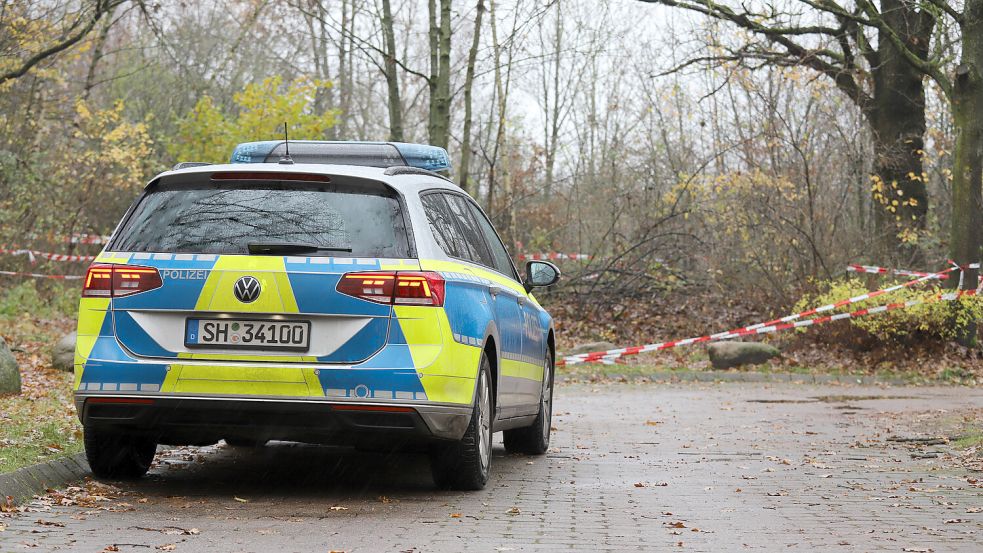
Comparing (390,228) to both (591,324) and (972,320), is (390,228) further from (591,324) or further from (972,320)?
(591,324)

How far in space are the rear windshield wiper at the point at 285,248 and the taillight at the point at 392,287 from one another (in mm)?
202

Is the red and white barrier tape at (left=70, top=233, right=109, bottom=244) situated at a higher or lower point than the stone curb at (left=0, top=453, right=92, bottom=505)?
higher

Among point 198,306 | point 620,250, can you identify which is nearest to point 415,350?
point 198,306

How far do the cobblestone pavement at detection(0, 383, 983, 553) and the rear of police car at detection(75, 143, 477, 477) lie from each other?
0.48m

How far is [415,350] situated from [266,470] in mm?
2315

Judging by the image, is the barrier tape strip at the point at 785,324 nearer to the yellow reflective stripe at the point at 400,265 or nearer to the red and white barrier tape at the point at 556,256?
the red and white barrier tape at the point at 556,256

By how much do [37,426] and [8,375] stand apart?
3103 mm

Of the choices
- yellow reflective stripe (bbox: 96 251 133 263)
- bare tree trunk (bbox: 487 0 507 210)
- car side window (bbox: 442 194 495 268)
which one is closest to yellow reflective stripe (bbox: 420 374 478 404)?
car side window (bbox: 442 194 495 268)

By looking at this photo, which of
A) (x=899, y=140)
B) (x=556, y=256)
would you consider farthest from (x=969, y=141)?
(x=556, y=256)

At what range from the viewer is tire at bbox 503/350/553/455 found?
32.5 feet

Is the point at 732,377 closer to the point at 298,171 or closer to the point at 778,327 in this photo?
the point at 778,327

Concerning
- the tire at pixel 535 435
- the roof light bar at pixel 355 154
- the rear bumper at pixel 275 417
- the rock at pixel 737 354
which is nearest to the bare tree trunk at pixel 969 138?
the rock at pixel 737 354

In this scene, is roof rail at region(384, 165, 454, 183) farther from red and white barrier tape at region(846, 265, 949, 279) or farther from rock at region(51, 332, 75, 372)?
red and white barrier tape at region(846, 265, 949, 279)

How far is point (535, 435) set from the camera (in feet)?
32.6
